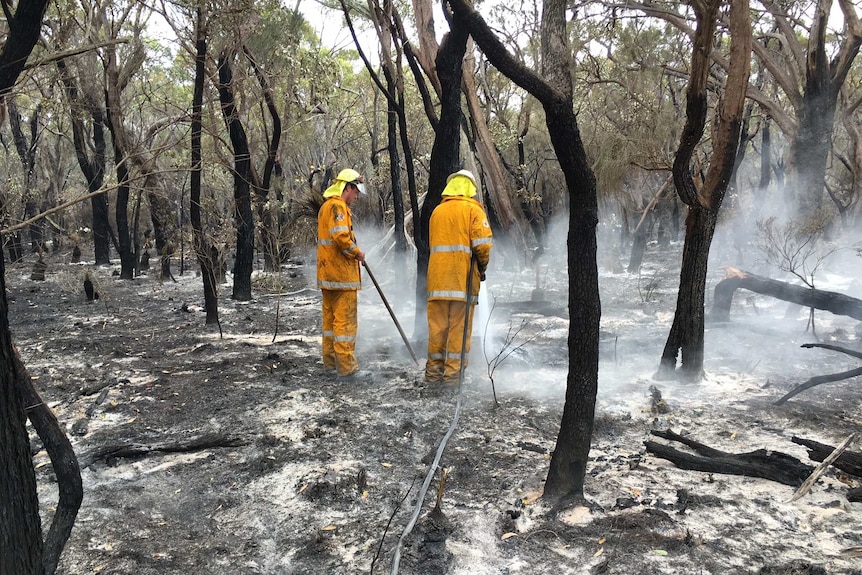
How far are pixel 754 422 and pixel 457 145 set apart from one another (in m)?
3.74

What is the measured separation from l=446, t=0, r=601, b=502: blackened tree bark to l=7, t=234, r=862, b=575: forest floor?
29 cm

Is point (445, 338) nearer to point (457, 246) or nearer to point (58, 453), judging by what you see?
point (457, 246)

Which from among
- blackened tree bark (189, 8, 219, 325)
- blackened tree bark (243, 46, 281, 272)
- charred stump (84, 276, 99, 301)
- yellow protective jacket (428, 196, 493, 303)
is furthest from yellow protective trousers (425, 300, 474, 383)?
charred stump (84, 276, 99, 301)

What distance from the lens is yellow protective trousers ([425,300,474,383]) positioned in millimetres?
5551

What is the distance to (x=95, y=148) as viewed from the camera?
46.9 feet

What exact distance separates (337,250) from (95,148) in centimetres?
1142

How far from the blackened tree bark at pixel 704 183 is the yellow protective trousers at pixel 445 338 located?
6.30 ft

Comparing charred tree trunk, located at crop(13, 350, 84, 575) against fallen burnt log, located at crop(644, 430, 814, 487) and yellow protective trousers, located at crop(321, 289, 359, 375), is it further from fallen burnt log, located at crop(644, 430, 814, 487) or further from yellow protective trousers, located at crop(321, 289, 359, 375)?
fallen burnt log, located at crop(644, 430, 814, 487)

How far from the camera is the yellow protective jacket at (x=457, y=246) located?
17.7 feet

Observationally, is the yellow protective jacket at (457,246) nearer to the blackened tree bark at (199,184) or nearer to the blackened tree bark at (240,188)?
the blackened tree bark at (199,184)

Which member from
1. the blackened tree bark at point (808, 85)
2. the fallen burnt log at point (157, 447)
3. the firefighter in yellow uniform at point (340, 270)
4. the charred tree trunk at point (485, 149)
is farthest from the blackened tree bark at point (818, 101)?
the fallen burnt log at point (157, 447)

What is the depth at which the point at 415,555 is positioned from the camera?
115 inches

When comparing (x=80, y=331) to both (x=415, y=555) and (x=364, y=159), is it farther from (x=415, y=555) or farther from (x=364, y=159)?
(x=364, y=159)

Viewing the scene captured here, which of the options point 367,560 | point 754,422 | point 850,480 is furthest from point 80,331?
point 850,480
